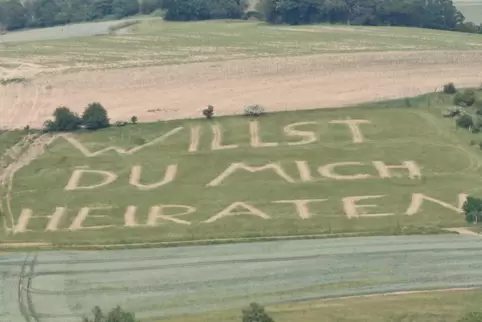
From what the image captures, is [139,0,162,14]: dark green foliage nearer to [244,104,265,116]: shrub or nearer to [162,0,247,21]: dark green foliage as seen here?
[162,0,247,21]: dark green foliage

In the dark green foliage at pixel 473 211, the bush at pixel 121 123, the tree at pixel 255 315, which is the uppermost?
the tree at pixel 255 315

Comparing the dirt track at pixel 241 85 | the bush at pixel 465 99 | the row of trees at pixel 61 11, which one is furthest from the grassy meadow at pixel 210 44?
the bush at pixel 465 99

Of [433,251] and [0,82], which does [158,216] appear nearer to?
[433,251]

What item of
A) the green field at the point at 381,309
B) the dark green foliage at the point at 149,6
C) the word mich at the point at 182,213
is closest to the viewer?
the green field at the point at 381,309

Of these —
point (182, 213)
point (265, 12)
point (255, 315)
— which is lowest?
point (182, 213)

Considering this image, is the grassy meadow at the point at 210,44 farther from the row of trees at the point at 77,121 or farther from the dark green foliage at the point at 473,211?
the dark green foliage at the point at 473,211

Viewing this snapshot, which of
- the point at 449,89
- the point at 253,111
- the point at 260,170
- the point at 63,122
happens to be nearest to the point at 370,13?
the point at 449,89

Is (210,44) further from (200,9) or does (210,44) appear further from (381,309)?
(381,309)
